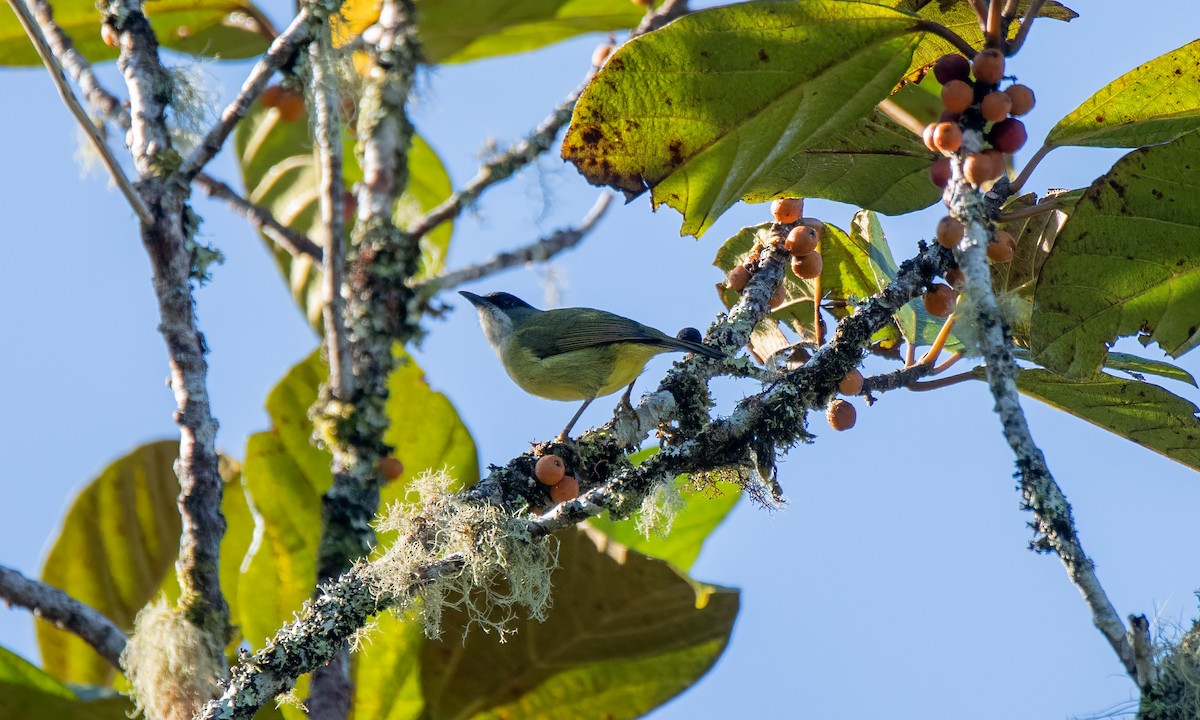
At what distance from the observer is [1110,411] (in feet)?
9.56

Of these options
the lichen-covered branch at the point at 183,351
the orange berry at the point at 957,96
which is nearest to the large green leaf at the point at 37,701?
the lichen-covered branch at the point at 183,351

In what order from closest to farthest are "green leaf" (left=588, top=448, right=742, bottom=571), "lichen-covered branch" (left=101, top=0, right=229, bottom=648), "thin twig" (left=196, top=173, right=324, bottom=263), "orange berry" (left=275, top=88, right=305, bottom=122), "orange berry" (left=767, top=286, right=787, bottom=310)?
1. "lichen-covered branch" (left=101, top=0, right=229, bottom=648)
2. "orange berry" (left=767, top=286, right=787, bottom=310)
3. "thin twig" (left=196, top=173, right=324, bottom=263)
4. "green leaf" (left=588, top=448, right=742, bottom=571)
5. "orange berry" (left=275, top=88, right=305, bottom=122)

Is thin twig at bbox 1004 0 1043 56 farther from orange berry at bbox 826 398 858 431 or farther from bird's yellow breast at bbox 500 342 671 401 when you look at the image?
bird's yellow breast at bbox 500 342 671 401

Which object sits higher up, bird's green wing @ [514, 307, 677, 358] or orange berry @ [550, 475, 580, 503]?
bird's green wing @ [514, 307, 677, 358]

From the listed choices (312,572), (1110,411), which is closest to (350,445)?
(312,572)

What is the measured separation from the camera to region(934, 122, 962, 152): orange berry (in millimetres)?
2367

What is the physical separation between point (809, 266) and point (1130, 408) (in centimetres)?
86

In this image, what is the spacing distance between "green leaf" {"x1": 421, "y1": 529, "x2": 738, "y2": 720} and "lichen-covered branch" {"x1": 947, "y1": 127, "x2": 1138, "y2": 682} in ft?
4.14

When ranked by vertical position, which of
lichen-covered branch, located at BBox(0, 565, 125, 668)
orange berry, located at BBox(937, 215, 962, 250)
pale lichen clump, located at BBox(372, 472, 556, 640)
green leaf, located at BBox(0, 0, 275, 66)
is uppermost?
green leaf, located at BBox(0, 0, 275, 66)

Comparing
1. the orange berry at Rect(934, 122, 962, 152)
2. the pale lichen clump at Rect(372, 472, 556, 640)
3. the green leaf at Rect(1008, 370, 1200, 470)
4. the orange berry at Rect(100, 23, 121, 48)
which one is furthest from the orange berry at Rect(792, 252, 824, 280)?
the orange berry at Rect(100, 23, 121, 48)

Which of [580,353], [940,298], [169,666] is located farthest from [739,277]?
[169,666]

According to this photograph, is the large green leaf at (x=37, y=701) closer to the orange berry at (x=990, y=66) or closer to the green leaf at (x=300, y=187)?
the green leaf at (x=300, y=187)

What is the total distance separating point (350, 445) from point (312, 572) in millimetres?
544

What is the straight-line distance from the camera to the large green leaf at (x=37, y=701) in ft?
9.43
